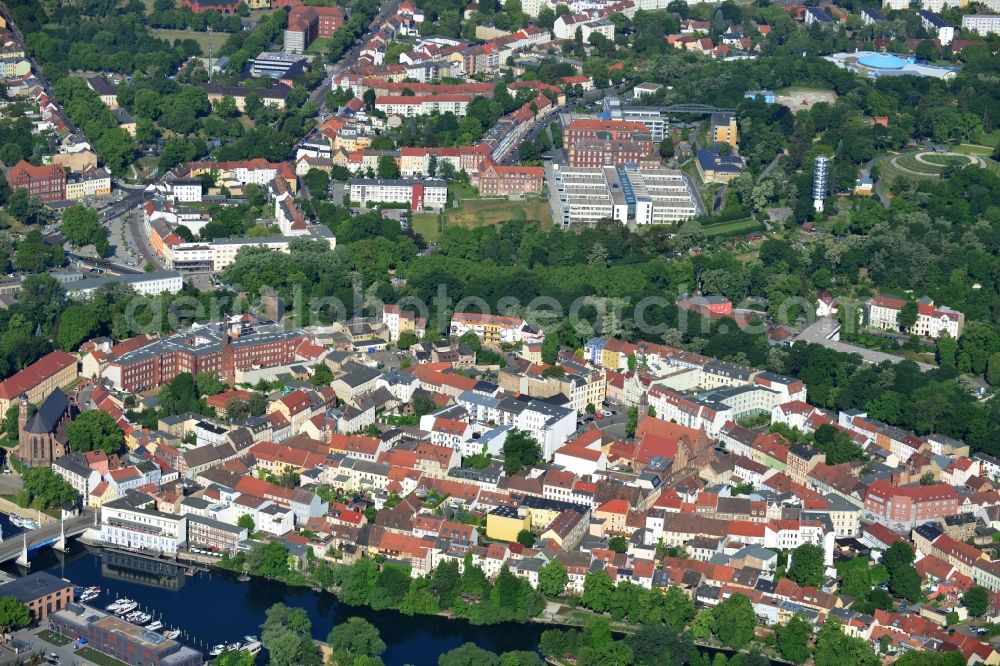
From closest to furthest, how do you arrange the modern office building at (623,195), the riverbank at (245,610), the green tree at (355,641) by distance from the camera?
1. the green tree at (355,641)
2. the riverbank at (245,610)
3. the modern office building at (623,195)

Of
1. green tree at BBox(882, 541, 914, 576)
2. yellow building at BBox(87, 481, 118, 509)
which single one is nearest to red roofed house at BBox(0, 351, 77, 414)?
yellow building at BBox(87, 481, 118, 509)

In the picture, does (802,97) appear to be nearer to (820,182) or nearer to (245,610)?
(820,182)

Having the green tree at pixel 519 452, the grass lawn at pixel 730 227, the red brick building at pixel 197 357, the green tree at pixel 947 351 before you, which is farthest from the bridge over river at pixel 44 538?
the grass lawn at pixel 730 227

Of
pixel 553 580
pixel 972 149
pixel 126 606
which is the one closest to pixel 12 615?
pixel 126 606

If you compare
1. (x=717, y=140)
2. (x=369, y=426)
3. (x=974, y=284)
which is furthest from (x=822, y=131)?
(x=369, y=426)

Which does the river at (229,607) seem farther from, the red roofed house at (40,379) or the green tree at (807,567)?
the red roofed house at (40,379)

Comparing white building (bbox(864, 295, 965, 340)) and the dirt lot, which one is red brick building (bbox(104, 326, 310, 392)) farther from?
the dirt lot
